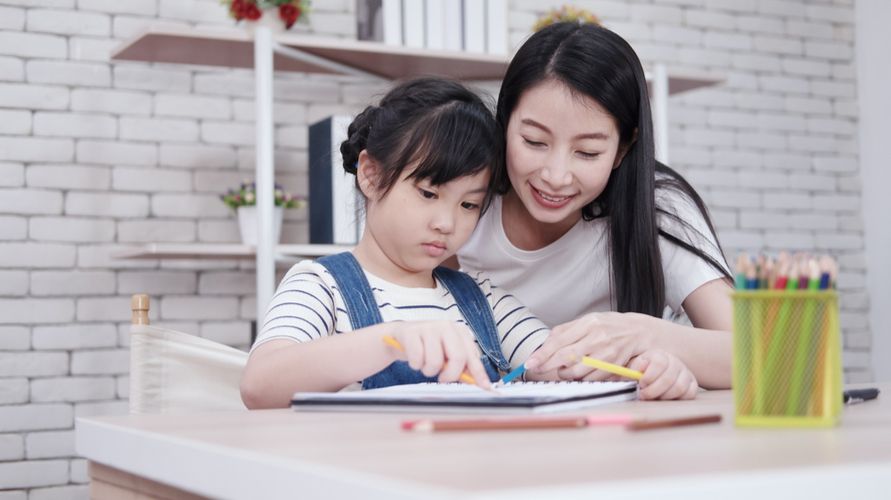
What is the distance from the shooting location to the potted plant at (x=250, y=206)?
2877 millimetres

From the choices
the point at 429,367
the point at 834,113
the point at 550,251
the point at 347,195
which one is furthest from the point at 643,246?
the point at 834,113

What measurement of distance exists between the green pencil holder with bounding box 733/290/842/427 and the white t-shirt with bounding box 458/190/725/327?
938 mm

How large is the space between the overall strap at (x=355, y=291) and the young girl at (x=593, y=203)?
299mm

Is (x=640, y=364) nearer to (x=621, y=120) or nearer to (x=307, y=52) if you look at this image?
(x=621, y=120)

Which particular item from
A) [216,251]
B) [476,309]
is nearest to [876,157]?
[216,251]

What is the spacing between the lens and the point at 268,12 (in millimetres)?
2814

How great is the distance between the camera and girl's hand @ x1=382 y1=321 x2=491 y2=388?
0.95 meters

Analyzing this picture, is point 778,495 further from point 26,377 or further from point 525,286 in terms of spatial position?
point 26,377

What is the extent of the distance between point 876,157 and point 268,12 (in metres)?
2.43

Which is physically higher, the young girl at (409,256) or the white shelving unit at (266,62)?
the white shelving unit at (266,62)

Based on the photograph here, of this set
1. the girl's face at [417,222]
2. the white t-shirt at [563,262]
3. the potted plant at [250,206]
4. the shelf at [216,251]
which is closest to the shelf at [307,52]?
the potted plant at [250,206]

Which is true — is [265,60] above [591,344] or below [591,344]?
above

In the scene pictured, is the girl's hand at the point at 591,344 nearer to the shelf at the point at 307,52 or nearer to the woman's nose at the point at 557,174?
the woman's nose at the point at 557,174

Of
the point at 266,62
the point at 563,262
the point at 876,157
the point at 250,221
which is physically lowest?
the point at 563,262
